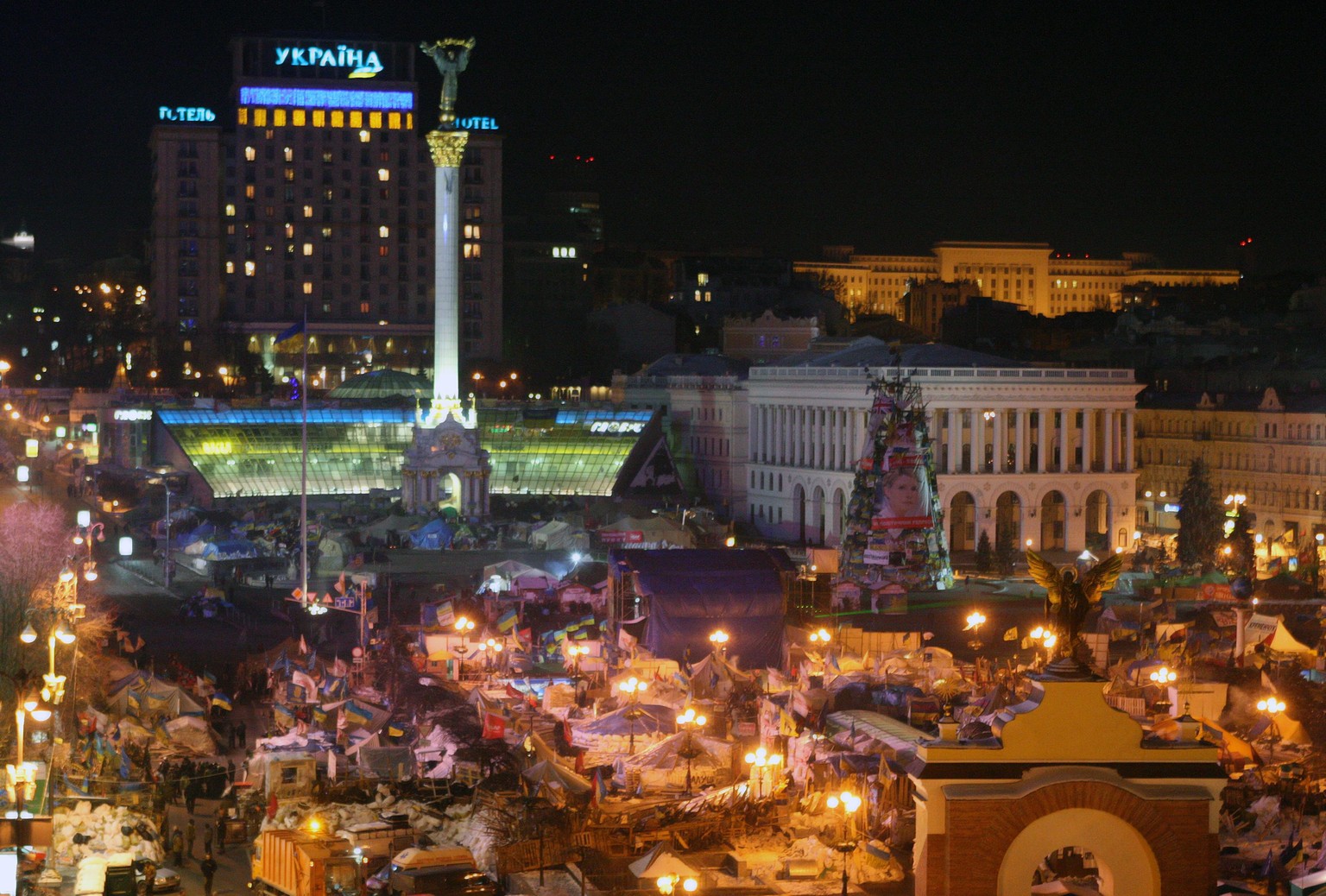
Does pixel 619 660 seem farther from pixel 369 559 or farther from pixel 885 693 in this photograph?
pixel 369 559

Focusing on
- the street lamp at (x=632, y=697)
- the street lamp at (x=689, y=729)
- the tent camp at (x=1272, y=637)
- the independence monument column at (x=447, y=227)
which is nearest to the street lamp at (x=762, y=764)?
the street lamp at (x=689, y=729)

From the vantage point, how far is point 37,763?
93.2ft

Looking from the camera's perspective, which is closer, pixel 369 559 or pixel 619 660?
pixel 619 660

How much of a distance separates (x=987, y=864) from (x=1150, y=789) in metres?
1.45

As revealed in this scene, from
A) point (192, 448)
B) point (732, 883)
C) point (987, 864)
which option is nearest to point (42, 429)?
point (192, 448)

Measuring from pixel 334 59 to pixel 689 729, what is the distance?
106m

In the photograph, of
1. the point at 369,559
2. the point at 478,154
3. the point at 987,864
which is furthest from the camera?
the point at 478,154

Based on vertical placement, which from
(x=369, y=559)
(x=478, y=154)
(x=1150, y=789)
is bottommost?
(x=369, y=559)

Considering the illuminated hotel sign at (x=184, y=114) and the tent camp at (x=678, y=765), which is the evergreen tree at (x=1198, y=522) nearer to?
the tent camp at (x=678, y=765)

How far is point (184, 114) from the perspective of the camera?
421 ft

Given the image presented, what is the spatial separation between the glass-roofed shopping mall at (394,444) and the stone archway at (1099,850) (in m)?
72.3

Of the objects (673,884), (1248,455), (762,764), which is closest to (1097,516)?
(1248,455)

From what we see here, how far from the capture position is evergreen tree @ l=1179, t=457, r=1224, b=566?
6125 cm

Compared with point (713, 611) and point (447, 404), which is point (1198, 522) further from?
point (447, 404)
